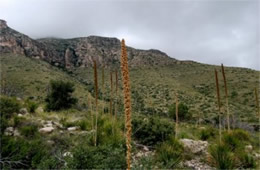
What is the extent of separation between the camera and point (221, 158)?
6.09 metres

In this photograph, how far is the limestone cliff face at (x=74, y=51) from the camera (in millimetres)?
55875

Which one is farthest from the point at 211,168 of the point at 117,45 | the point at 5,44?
the point at 117,45

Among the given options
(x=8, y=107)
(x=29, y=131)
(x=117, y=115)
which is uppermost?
(x=8, y=107)

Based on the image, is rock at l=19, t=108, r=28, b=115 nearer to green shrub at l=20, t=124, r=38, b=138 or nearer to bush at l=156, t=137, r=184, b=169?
green shrub at l=20, t=124, r=38, b=138

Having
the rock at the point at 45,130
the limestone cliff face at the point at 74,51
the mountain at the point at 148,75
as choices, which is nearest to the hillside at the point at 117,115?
the rock at the point at 45,130

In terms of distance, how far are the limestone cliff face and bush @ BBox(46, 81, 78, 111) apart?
98.1ft

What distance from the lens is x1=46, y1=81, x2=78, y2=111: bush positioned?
1685cm

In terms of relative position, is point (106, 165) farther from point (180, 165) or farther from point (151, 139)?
point (151, 139)

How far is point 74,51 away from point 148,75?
34.5 metres

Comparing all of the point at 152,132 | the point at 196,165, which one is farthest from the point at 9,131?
the point at 196,165

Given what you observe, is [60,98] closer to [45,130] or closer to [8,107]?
[8,107]

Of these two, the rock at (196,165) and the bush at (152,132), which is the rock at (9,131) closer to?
the bush at (152,132)

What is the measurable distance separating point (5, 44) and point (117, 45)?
37.9 metres

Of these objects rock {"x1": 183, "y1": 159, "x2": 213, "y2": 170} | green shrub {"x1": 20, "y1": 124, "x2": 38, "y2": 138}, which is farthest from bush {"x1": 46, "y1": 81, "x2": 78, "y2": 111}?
rock {"x1": 183, "y1": 159, "x2": 213, "y2": 170}
